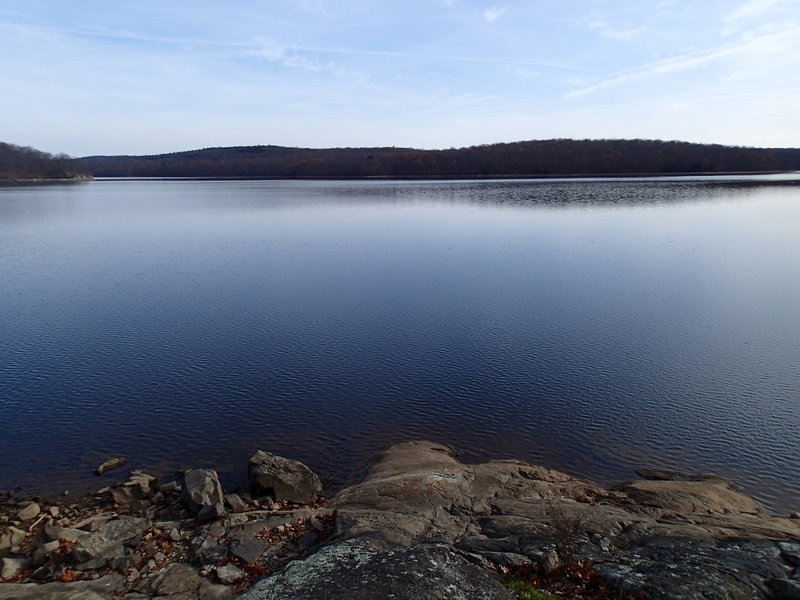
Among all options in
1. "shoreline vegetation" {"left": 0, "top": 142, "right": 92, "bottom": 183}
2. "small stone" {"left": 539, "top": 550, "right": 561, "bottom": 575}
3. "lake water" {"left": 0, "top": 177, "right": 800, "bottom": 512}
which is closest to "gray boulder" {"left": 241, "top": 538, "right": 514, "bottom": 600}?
"small stone" {"left": 539, "top": 550, "right": 561, "bottom": 575}

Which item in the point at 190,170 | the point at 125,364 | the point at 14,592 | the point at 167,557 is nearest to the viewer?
the point at 14,592

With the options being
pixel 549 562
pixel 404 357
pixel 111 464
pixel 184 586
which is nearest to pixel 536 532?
pixel 549 562

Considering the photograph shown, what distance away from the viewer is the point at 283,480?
955cm

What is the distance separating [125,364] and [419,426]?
8285 mm

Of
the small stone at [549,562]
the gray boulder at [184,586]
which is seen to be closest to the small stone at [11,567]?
the gray boulder at [184,586]

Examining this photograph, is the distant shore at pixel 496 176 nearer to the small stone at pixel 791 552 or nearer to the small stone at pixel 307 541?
the small stone at pixel 791 552

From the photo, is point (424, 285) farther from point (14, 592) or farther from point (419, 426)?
point (14, 592)

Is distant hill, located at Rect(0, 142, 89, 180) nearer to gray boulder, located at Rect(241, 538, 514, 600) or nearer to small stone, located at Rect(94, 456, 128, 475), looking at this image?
small stone, located at Rect(94, 456, 128, 475)

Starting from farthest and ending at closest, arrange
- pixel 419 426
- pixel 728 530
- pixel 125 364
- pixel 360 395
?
pixel 125 364 → pixel 360 395 → pixel 419 426 → pixel 728 530

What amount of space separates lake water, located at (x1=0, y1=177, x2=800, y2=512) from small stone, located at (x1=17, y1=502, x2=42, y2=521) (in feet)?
3.35

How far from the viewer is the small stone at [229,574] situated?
682 centimetres

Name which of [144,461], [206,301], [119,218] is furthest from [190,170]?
[144,461]

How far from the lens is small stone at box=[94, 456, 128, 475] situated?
10391mm

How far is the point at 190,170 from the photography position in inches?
6570
